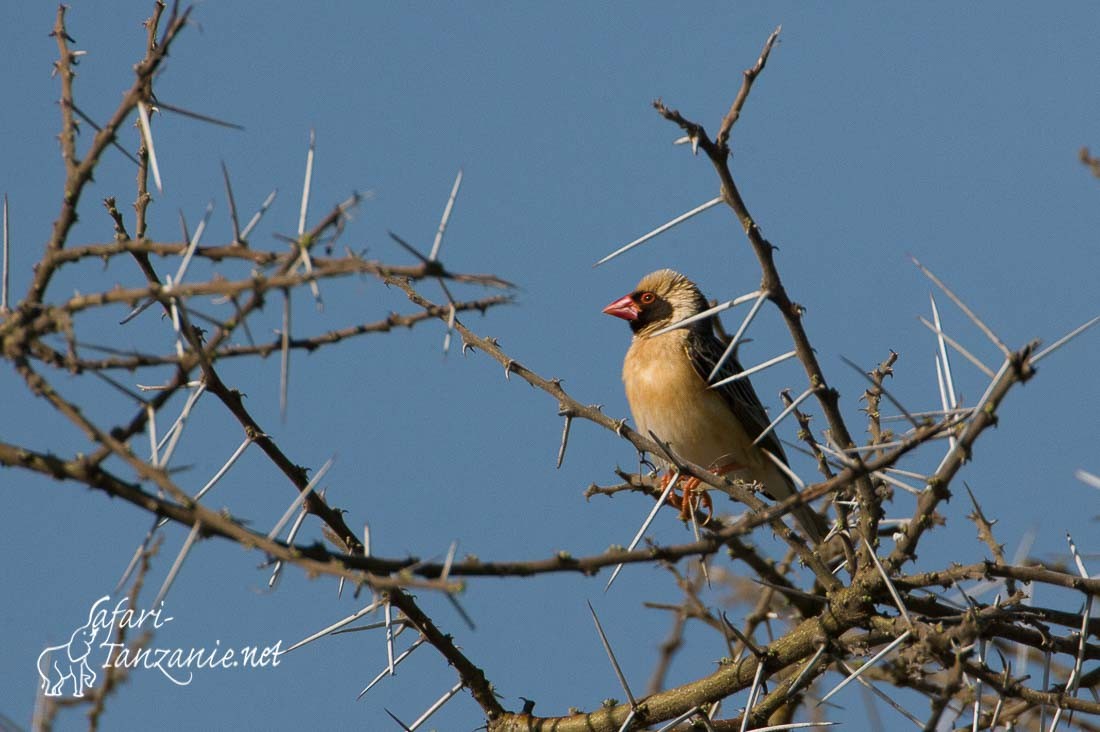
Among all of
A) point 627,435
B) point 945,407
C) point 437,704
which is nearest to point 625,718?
point 437,704

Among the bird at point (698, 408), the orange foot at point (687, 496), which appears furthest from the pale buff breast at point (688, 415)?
the orange foot at point (687, 496)

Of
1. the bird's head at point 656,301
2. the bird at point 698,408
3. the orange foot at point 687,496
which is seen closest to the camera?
the orange foot at point 687,496

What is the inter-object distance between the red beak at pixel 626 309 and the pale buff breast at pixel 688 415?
95cm

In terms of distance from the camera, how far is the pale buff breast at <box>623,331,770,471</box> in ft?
25.3

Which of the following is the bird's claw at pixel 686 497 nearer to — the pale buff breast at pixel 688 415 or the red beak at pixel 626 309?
the pale buff breast at pixel 688 415

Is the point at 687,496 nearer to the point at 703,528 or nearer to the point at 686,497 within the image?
the point at 686,497

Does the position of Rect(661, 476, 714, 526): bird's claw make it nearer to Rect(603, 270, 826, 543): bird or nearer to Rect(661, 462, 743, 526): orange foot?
Rect(661, 462, 743, 526): orange foot

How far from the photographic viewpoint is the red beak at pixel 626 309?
884 centimetres

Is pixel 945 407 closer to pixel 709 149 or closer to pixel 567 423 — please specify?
pixel 709 149

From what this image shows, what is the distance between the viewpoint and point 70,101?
10.8ft

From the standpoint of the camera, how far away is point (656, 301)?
8.82 meters

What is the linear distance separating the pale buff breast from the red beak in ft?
3.12

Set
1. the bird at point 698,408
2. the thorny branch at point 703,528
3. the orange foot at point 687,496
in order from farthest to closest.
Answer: the bird at point 698,408
the orange foot at point 687,496
the thorny branch at point 703,528

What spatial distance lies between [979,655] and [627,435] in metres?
1.47
